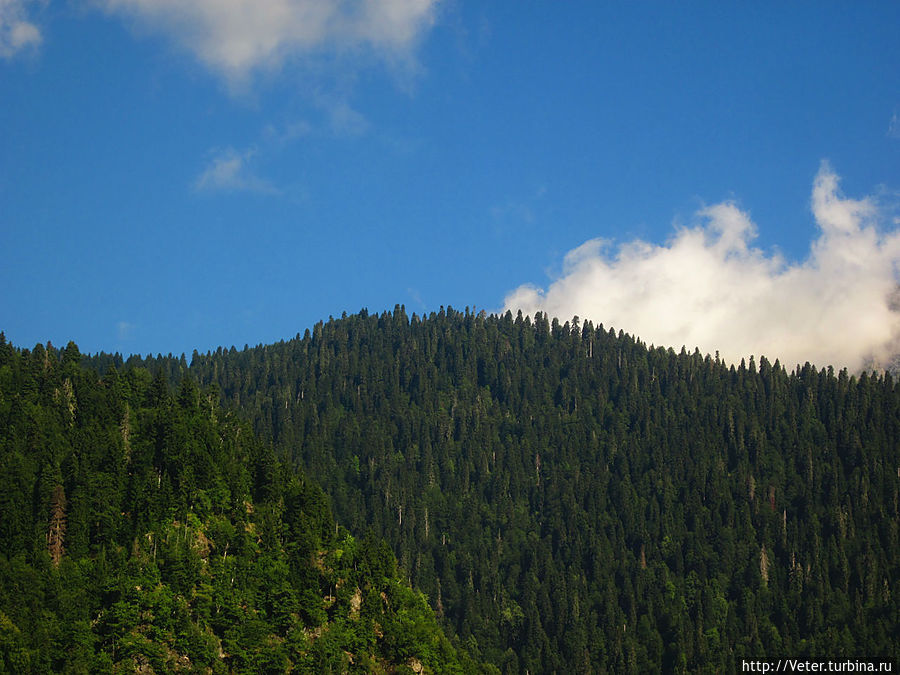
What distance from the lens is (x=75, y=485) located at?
149875 millimetres

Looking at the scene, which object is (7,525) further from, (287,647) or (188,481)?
(287,647)

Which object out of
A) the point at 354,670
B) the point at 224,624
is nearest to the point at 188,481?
the point at 224,624

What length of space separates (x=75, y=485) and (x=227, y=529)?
Answer: 62.0 ft

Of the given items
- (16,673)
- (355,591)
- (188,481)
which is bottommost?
(16,673)

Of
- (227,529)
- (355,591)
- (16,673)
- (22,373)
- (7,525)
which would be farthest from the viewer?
(22,373)

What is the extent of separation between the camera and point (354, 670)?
6156 inches

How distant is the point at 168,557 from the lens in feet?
477

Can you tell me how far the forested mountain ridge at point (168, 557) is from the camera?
5320 inches

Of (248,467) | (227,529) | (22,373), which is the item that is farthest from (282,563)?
(22,373)

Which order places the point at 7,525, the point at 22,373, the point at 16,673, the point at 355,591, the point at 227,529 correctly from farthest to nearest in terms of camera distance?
the point at 22,373 → the point at 355,591 → the point at 227,529 → the point at 7,525 → the point at 16,673

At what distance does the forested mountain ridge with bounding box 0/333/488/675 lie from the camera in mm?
A: 135125

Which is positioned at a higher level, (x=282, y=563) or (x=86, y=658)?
(x=282, y=563)

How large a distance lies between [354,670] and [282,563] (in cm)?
1584

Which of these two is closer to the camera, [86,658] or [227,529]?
[86,658]
